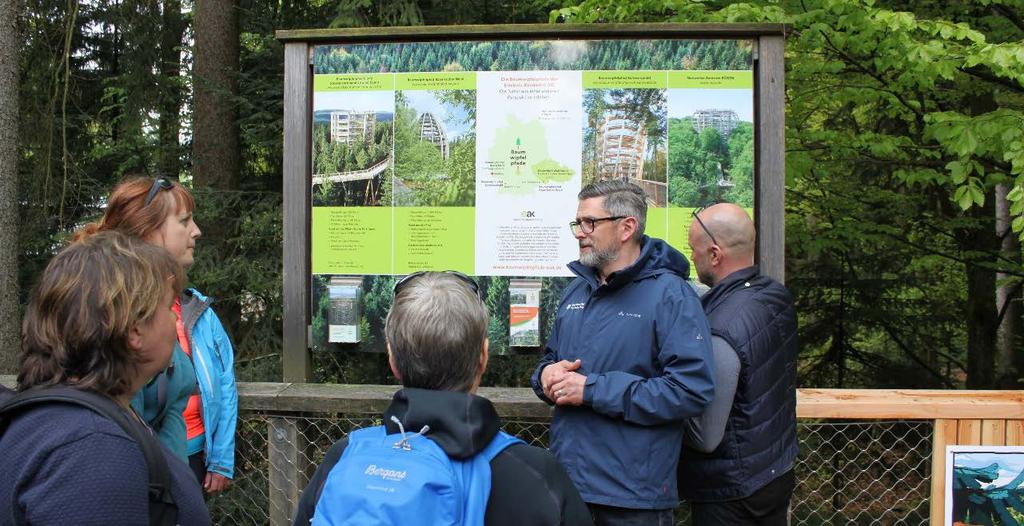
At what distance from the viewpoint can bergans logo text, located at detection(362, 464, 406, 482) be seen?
1479mm

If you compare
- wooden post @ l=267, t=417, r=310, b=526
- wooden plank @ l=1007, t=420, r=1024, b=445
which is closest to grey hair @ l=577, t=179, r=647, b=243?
wooden post @ l=267, t=417, r=310, b=526

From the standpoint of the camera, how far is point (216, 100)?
24.1 ft

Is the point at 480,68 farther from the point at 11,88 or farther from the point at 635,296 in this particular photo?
the point at 11,88

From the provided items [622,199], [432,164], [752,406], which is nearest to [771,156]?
[622,199]

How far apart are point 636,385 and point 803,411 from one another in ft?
3.75

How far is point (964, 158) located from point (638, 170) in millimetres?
2275

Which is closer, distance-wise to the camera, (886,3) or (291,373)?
(291,373)

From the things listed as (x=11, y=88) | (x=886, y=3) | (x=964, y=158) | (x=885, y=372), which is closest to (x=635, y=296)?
(x=964, y=158)

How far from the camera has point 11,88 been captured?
6.18 m

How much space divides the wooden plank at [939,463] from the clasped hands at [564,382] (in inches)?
67.0

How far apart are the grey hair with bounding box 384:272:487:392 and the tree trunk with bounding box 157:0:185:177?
724cm

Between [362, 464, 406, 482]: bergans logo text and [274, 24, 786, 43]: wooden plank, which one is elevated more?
[274, 24, 786, 43]: wooden plank

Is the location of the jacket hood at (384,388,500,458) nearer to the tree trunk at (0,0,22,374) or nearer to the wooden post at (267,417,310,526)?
the wooden post at (267,417,310,526)

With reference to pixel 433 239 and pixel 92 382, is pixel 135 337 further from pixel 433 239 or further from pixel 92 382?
pixel 433 239
